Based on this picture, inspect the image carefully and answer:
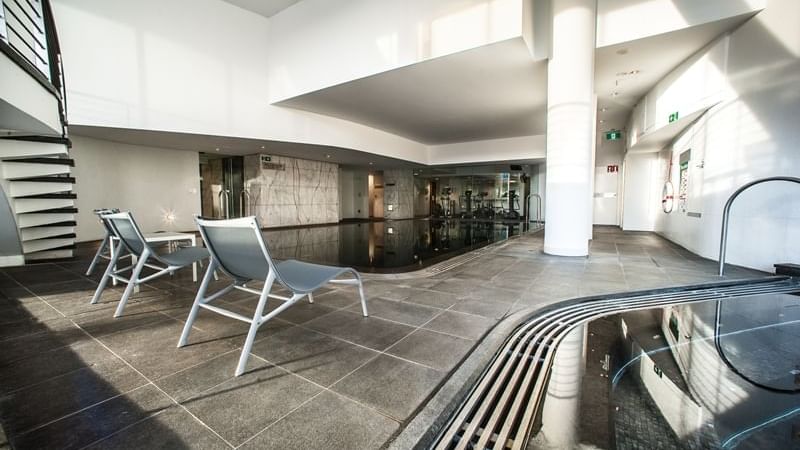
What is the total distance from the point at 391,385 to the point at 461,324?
0.91m

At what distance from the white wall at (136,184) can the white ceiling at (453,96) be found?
488 cm

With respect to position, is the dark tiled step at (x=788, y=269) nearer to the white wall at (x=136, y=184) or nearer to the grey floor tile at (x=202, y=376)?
the grey floor tile at (x=202, y=376)

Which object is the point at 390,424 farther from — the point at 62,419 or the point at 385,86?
the point at 385,86

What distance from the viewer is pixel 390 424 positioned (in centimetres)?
126

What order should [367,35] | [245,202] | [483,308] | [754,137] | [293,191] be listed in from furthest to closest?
[293,191]
[245,202]
[367,35]
[754,137]
[483,308]

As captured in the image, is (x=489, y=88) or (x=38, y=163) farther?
(x=489, y=88)

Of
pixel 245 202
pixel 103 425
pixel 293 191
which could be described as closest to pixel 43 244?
pixel 103 425

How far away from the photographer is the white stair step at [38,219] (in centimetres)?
478

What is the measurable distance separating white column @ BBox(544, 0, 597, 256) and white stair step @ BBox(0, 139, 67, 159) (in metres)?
7.58

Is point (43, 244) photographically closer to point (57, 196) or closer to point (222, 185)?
point (57, 196)

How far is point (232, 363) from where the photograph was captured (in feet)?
5.82

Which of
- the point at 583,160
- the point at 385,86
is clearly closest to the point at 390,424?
the point at 583,160

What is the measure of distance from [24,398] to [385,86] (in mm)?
7059

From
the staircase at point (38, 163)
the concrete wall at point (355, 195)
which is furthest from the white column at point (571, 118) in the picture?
the concrete wall at point (355, 195)
